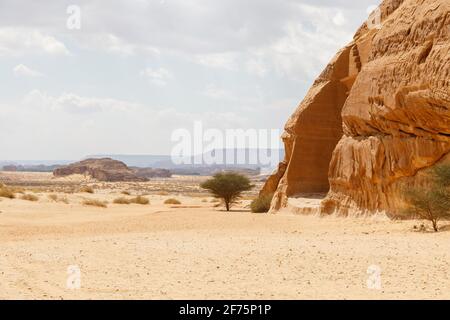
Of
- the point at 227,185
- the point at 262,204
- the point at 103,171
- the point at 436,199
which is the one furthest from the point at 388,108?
the point at 103,171

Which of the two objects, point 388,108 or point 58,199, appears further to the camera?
point 58,199

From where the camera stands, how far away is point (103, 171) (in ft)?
359

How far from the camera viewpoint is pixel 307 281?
30.2 ft

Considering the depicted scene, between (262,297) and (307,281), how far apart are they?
141 cm

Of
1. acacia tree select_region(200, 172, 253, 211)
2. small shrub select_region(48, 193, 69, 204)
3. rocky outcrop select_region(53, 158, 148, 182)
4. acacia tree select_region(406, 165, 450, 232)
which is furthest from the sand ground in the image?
rocky outcrop select_region(53, 158, 148, 182)

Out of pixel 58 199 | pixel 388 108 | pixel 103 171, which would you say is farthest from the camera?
pixel 103 171

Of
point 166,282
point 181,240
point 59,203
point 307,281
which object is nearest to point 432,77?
point 181,240

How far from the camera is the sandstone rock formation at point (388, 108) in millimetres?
17062

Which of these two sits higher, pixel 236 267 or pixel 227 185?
pixel 227 185

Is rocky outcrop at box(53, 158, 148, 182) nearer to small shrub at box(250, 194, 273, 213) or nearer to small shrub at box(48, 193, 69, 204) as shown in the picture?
small shrub at box(48, 193, 69, 204)

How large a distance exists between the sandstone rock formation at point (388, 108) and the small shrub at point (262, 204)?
12.5 feet

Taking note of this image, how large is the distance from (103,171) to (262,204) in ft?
268

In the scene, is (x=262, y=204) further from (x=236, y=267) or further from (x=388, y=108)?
(x=236, y=267)
